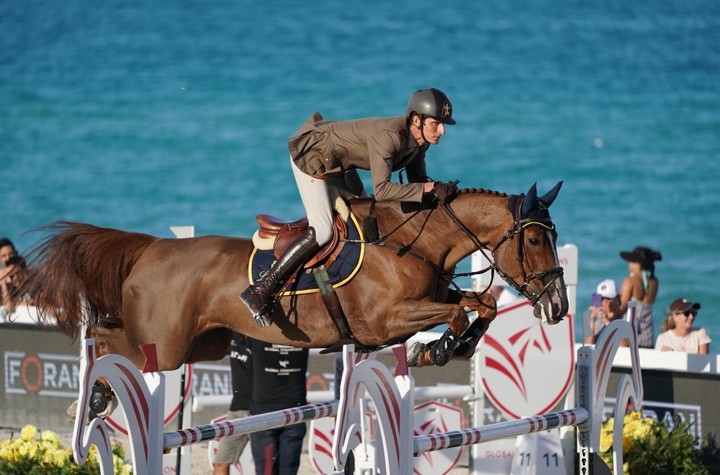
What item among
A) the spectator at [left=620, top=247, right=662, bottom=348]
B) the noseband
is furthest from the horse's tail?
the spectator at [left=620, top=247, right=662, bottom=348]

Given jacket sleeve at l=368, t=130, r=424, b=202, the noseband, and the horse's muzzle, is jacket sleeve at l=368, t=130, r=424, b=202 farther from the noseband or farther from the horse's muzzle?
the horse's muzzle

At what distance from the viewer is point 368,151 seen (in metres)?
4.50

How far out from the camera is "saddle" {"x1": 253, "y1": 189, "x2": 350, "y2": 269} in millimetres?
4680

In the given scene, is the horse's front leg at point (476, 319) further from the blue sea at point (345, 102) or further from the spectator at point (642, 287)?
the blue sea at point (345, 102)

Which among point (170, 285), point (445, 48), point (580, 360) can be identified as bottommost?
point (580, 360)

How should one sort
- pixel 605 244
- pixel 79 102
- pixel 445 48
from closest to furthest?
1. pixel 605 244
2. pixel 445 48
3. pixel 79 102

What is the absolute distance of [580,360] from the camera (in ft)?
14.5

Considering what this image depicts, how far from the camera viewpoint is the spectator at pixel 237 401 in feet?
18.8

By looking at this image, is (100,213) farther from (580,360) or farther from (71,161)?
(580,360)

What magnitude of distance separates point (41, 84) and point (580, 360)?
18.5 metres

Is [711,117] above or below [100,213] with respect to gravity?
above

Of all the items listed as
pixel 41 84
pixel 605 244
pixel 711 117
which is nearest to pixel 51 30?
pixel 41 84

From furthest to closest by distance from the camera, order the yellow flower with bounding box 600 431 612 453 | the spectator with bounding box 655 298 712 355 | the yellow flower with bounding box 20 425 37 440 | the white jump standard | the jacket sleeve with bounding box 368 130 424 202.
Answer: the spectator with bounding box 655 298 712 355
the yellow flower with bounding box 600 431 612 453
the yellow flower with bounding box 20 425 37 440
the jacket sleeve with bounding box 368 130 424 202
the white jump standard

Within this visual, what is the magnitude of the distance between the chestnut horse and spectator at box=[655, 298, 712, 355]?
270 cm
